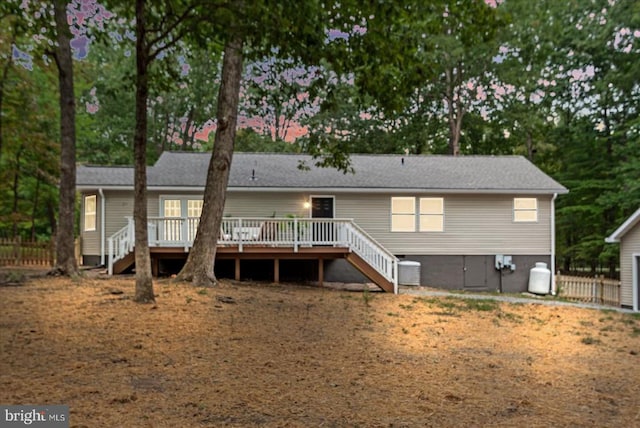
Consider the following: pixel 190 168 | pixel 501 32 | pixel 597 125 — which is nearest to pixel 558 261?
pixel 597 125

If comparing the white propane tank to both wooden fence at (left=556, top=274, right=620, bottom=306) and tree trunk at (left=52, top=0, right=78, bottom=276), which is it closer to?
wooden fence at (left=556, top=274, right=620, bottom=306)

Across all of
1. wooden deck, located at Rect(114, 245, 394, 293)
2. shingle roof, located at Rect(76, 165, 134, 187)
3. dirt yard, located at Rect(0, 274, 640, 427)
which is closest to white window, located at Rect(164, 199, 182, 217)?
shingle roof, located at Rect(76, 165, 134, 187)

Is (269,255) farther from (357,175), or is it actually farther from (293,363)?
(293,363)

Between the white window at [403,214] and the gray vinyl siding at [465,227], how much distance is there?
16 centimetres

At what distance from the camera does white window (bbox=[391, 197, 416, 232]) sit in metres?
17.8

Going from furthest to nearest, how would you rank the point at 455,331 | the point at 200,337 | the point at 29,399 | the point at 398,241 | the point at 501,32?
the point at 501,32
the point at 398,241
the point at 455,331
the point at 200,337
the point at 29,399

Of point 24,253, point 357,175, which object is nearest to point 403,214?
point 357,175

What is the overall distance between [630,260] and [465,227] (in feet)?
17.5

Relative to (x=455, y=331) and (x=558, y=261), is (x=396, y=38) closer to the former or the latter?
(x=455, y=331)

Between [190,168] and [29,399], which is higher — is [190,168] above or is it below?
above

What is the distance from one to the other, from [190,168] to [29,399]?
1456 centimetres

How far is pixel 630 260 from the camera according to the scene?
1584 cm

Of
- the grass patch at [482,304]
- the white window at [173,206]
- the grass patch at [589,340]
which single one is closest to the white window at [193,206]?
the white window at [173,206]

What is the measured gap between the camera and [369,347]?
7.04m
